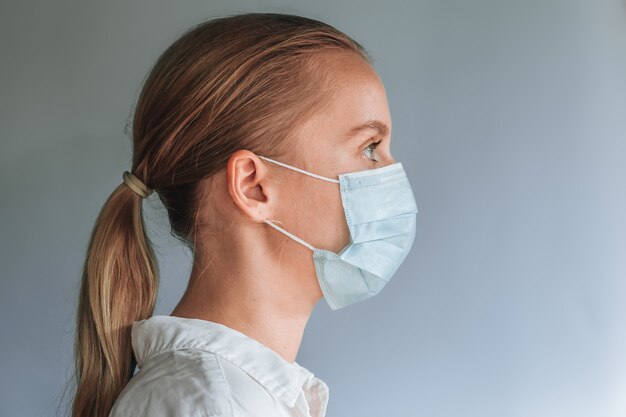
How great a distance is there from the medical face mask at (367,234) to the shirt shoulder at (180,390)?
240 mm

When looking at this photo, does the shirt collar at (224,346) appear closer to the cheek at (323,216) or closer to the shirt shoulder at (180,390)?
the shirt shoulder at (180,390)

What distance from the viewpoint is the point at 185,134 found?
2.99 ft

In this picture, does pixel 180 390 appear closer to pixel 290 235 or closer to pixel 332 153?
pixel 290 235

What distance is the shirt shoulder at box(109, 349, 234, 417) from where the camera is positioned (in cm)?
68

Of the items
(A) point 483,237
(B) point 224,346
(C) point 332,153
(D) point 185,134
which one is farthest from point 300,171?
(A) point 483,237

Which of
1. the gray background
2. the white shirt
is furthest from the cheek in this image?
the gray background

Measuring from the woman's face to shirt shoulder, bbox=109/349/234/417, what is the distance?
0.25 m

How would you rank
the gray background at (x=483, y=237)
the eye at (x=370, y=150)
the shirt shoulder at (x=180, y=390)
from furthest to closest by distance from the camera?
the gray background at (x=483, y=237) → the eye at (x=370, y=150) → the shirt shoulder at (x=180, y=390)

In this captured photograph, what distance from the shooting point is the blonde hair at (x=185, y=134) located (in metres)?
0.91

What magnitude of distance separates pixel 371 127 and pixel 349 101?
5 centimetres

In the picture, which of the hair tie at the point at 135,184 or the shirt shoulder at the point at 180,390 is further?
the hair tie at the point at 135,184

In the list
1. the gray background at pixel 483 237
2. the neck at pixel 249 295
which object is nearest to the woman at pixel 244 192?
the neck at pixel 249 295

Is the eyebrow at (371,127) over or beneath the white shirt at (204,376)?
over

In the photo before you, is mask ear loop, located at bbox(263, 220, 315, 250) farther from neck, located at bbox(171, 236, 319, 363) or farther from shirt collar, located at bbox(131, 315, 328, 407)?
shirt collar, located at bbox(131, 315, 328, 407)
